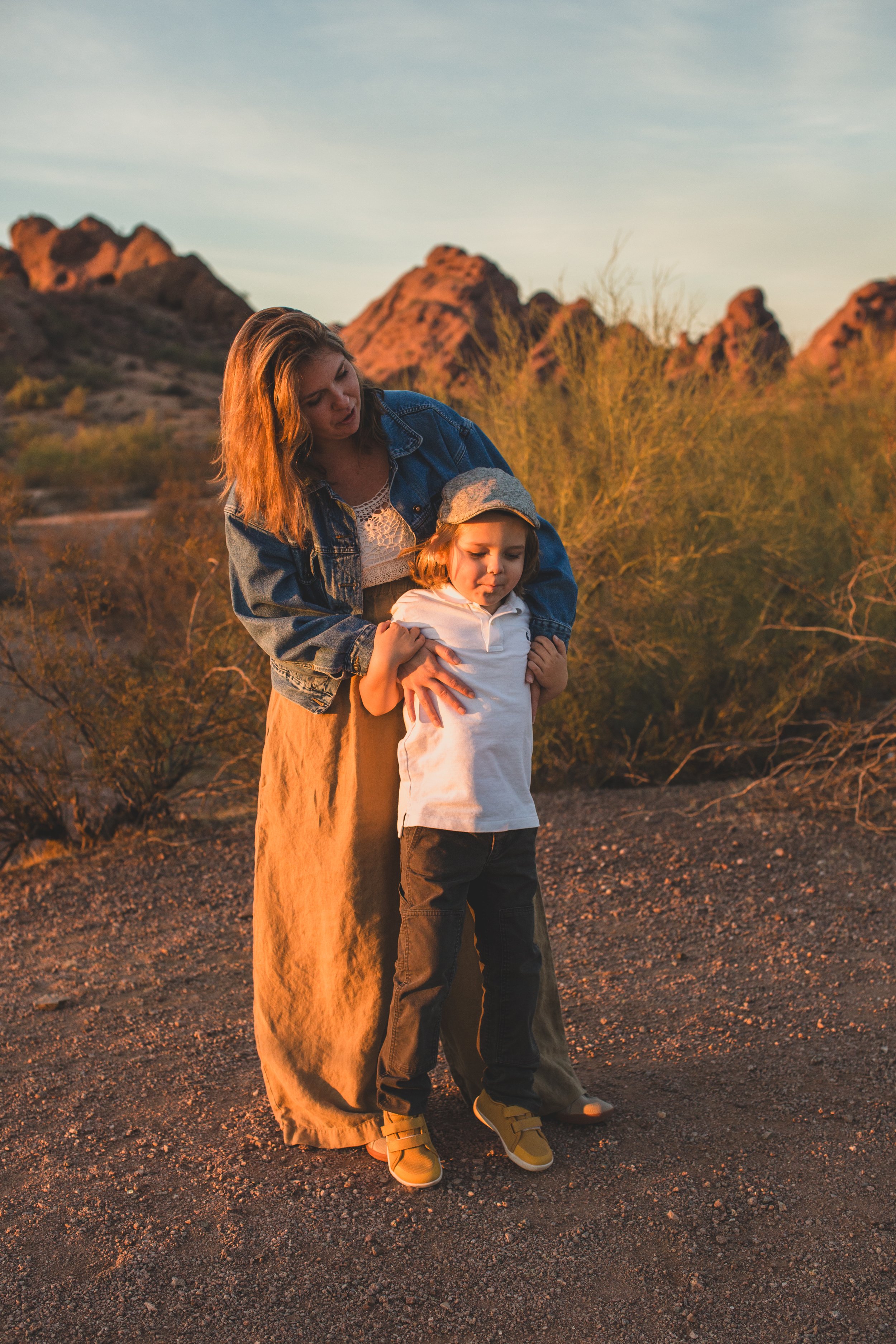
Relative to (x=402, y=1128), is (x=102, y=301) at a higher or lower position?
higher

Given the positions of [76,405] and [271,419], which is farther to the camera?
[76,405]

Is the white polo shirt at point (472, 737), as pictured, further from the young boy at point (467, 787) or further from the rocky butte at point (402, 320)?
the rocky butte at point (402, 320)

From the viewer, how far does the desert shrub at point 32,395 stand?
3181 cm

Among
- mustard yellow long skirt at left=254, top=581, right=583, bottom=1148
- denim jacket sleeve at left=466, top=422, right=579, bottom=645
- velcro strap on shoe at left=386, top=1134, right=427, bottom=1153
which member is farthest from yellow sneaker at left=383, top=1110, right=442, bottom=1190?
denim jacket sleeve at left=466, top=422, right=579, bottom=645

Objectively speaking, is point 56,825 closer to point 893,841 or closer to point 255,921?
point 255,921

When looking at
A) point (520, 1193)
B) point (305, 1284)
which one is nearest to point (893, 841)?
point (520, 1193)

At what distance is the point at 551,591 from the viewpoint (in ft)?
7.47

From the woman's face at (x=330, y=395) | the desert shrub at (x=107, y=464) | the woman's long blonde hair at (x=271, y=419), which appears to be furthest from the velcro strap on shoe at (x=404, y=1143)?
the desert shrub at (x=107, y=464)

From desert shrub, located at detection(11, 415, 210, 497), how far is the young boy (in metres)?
16.5

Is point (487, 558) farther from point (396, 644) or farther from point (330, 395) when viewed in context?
point (330, 395)

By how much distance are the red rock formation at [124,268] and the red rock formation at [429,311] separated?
9.07m

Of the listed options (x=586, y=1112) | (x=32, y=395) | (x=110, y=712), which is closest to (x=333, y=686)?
(x=586, y=1112)

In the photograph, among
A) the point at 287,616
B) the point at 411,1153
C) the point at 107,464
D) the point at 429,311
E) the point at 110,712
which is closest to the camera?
the point at 287,616

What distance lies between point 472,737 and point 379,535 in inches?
19.6
